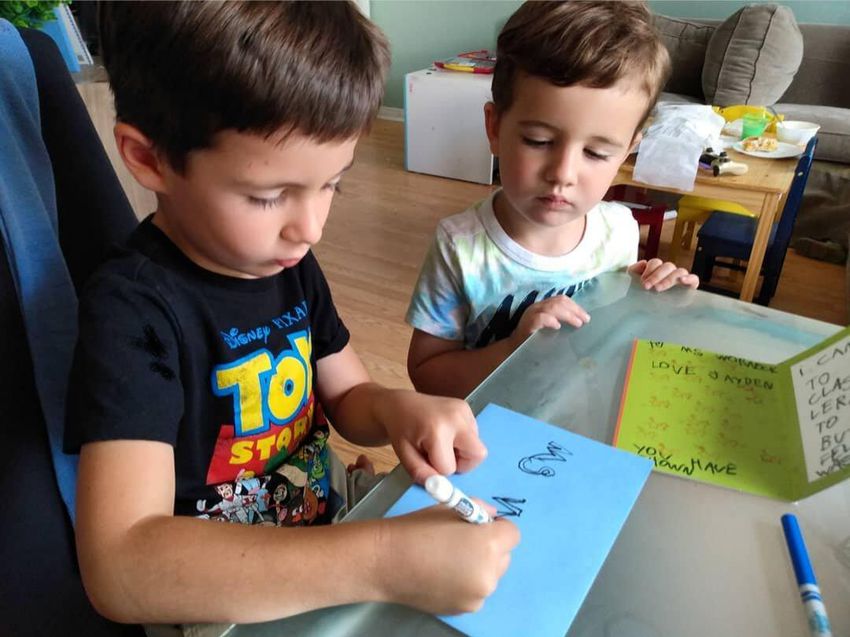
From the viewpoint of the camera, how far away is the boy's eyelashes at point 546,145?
29.5 inches

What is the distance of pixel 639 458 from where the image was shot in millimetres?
532

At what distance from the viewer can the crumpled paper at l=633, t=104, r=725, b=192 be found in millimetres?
1843

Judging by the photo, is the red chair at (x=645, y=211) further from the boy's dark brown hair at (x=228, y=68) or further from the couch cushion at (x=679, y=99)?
the boy's dark brown hair at (x=228, y=68)

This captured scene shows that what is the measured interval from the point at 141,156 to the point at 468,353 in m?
0.52

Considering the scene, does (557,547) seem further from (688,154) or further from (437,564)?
(688,154)

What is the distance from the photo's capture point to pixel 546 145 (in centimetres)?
75

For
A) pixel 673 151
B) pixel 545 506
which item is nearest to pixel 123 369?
pixel 545 506

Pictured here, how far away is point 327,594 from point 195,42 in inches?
15.1

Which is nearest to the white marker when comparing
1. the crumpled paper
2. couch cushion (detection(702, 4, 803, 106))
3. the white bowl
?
the crumpled paper

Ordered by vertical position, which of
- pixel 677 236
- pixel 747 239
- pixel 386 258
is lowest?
pixel 386 258

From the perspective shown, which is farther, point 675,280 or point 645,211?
point 645,211

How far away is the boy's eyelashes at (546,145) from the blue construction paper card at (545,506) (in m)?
0.34

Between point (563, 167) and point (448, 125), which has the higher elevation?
point (563, 167)

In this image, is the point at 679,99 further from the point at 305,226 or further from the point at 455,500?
the point at 455,500
